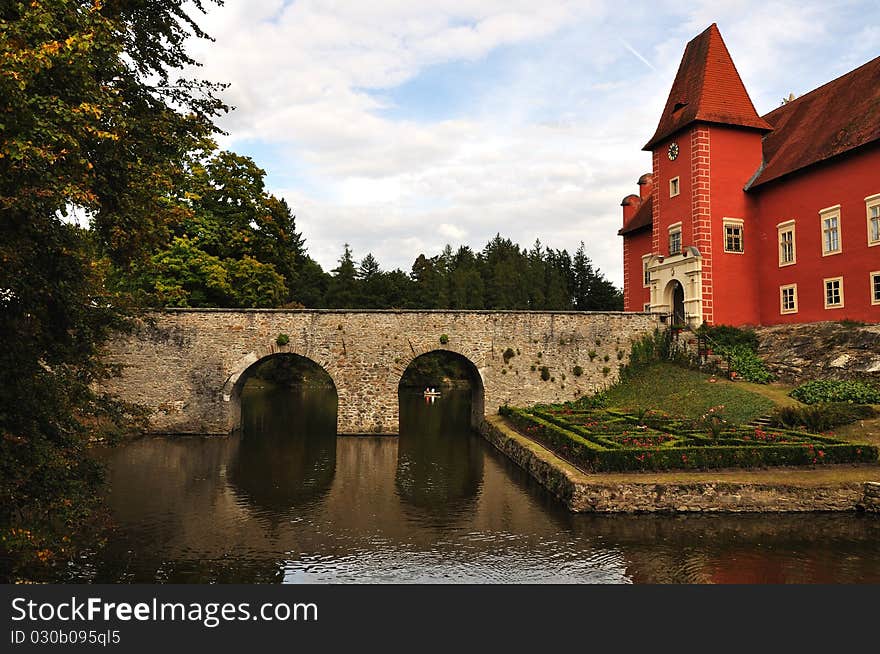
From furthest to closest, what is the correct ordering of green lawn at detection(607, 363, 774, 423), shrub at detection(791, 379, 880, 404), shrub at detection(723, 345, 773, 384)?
shrub at detection(723, 345, 773, 384), green lawn at detection(607, 363, 774, 423), shrub at detection(791, 379, 880, 404)

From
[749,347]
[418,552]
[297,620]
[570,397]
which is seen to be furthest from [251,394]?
[297,620]

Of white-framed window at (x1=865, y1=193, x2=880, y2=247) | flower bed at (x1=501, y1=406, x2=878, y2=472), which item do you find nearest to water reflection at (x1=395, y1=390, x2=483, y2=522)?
flower bed at (x1=501, y1=406, x2=878, y2=472)

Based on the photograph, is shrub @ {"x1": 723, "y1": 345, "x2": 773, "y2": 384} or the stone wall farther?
shrub @ {"x1": 723, "y1": 345, "x2": 773, "y2": 384}

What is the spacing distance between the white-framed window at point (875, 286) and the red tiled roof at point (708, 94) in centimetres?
937

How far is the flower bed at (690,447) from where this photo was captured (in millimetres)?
15062

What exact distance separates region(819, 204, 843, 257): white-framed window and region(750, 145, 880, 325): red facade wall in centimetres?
18

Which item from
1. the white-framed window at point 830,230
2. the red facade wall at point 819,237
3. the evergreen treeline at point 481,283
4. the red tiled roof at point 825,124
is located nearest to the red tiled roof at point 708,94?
the red tiled roof at point 825,124

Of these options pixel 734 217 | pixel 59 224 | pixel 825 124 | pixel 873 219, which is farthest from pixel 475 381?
pixel 59 224

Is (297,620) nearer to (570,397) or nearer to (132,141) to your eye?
(132,141)

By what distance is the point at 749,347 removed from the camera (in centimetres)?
2648

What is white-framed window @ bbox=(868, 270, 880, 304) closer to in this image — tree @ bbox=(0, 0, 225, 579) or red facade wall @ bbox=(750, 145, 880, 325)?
red facade wall @ bbox=(750, 145, 880, 325)

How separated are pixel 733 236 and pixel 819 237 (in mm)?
3666

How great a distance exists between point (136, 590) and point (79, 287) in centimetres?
454

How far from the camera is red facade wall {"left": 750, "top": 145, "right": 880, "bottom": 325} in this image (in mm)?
23406
